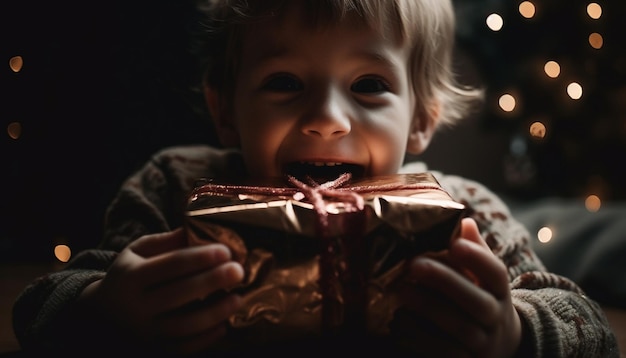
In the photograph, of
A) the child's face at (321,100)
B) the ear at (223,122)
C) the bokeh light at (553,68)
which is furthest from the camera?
the bokeh light at (553,68)

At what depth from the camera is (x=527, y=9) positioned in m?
1.86

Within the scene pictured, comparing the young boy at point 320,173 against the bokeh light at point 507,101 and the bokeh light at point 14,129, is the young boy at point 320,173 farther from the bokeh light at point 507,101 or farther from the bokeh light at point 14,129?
the bokeh light at point 507,101

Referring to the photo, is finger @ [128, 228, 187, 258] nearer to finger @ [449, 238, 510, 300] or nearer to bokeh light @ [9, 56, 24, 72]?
finger @ [449, 238, 510, 300]

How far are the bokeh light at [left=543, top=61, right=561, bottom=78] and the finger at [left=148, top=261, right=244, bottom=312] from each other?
4.89 ft

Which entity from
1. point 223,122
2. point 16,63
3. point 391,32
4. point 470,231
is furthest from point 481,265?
point 16,63

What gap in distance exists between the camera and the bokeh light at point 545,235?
1561 mm

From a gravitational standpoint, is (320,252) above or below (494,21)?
below

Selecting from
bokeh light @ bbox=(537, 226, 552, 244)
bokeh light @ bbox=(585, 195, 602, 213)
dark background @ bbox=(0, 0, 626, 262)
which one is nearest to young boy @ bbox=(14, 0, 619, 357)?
dark background @ bbox=(0, 0, 626, 262)

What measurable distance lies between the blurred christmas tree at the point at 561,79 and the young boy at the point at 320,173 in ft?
2.55

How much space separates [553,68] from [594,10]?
0.60 ft

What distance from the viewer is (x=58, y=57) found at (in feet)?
5.20

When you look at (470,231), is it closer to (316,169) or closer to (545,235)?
(316,169)

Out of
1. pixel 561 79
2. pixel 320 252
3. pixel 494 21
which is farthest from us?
pixel 561 79

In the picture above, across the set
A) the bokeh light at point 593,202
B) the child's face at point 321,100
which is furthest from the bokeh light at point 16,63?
the bokeh light at point 593,202
